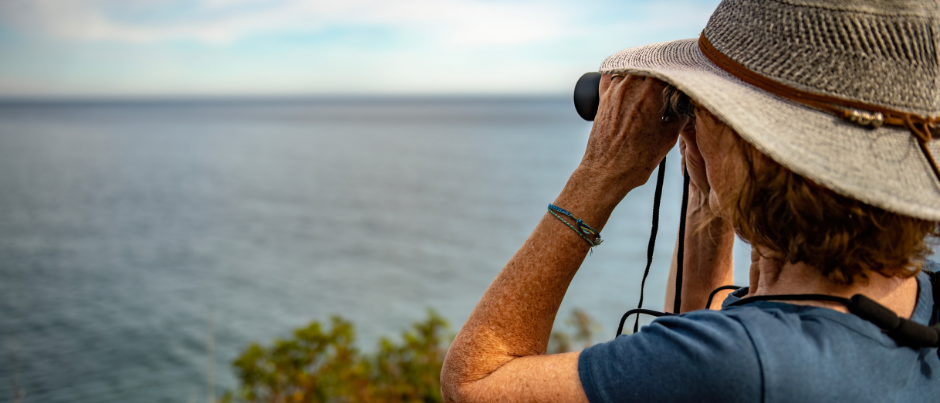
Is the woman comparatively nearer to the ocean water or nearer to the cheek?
the cheek

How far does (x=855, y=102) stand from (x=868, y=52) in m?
0.07

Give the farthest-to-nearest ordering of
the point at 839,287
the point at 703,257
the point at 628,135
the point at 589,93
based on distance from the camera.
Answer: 1. the point at 703,257
2. the point at 589,93
3. the point at 628,135
4. the point at 839,287

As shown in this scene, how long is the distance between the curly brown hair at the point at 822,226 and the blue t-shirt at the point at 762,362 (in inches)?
3.1

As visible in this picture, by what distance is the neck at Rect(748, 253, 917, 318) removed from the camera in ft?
2.79

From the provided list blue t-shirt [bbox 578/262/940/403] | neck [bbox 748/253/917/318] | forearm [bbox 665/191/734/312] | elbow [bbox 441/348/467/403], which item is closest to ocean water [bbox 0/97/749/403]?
forearm [bbox 665/191/734/312]

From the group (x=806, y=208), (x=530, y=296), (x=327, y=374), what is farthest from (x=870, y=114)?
(x=327, y=374)

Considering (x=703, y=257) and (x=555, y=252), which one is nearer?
(x=555, y=252)

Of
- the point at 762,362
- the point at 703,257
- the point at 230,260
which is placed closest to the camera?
the point at 762,362

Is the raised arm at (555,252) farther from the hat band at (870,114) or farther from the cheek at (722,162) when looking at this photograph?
the hat band at (870,114)

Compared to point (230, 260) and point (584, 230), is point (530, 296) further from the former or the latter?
point (230, 260)

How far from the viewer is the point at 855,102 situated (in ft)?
2.60

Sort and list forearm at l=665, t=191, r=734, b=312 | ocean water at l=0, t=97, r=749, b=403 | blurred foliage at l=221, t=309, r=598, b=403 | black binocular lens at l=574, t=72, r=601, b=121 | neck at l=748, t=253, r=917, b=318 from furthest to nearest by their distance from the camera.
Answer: ocean water at l=0, t=97, r=749, b=403 → blurred foliage at l=221, t=309, r=598, b=403 → forearm at l=665, t=191, r=734, b=312 → black binocular lens at l=574, t=72, r=601, b=121 → neck at l=748, t=253, r=917, b=318

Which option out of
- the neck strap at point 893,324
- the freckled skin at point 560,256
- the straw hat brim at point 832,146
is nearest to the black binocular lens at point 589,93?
the freckled skin at point 560,256

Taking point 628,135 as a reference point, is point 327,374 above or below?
below
